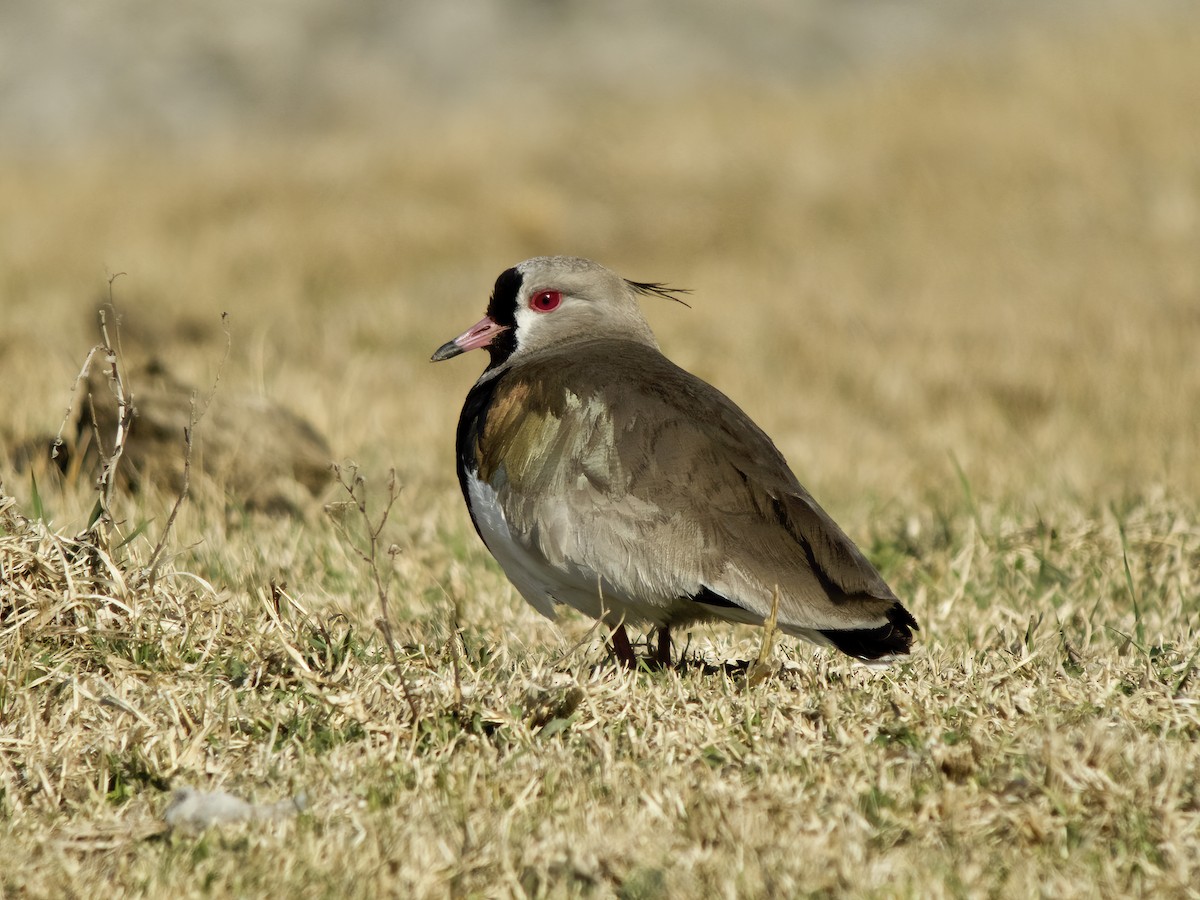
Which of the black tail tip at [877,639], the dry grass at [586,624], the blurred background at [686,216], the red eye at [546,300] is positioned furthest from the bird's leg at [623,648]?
the blurred background at [686,216]

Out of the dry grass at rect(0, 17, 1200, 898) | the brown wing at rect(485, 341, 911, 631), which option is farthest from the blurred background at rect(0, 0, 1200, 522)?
the brown wing at rect(485, 341, 911, 631)

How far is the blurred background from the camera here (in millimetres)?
8609

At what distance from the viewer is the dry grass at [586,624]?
298cm

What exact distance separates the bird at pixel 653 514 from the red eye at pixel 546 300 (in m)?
0.52

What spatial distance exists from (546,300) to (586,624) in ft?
3.58

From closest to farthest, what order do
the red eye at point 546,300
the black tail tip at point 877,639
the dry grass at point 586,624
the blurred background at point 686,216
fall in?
the dry grass at point 586,624
the black tail tip at point 877,639
the red eye at point 546,300
the blurred background at point 686,216

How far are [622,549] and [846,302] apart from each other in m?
8.07

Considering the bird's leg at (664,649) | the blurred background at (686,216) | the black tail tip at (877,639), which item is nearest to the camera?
the black tail tip at (877,639)

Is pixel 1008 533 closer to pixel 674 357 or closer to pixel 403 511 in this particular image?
pixel 403 511

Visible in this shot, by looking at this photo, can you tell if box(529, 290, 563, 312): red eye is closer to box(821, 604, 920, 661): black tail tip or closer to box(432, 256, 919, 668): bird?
box(432, 256, 919, 668): bird

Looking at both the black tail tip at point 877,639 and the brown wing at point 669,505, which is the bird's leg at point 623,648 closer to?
the brown wing at point 669,505

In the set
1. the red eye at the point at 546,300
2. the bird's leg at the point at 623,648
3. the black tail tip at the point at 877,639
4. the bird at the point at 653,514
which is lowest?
the bird's leg at the point at 623,648

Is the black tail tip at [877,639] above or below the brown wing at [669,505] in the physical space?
below

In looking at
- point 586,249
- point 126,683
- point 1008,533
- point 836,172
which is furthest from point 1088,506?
point 836,172
